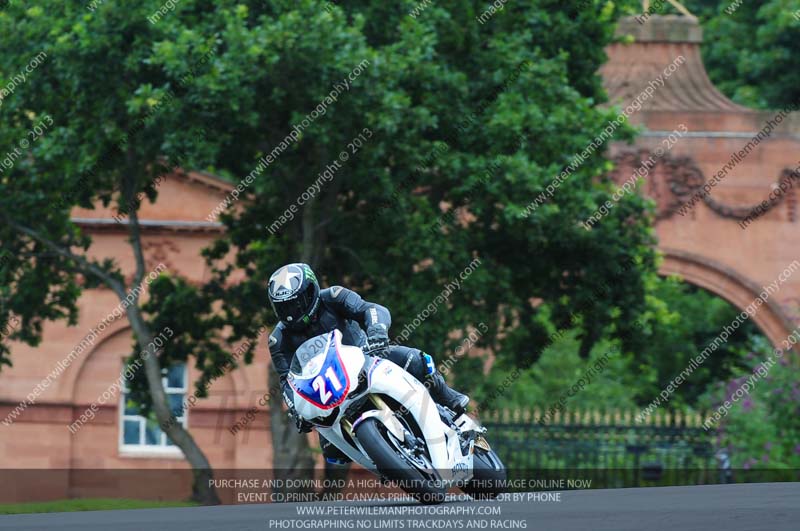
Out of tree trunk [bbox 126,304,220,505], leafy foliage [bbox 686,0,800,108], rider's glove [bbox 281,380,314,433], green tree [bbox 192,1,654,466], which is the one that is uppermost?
leafy foliage [bbox 686,0,800,108]

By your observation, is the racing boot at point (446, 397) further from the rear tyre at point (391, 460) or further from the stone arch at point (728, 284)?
the stone arch at point (728, 284)

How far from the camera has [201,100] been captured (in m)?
16.9

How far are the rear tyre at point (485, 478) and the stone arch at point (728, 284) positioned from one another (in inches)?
725

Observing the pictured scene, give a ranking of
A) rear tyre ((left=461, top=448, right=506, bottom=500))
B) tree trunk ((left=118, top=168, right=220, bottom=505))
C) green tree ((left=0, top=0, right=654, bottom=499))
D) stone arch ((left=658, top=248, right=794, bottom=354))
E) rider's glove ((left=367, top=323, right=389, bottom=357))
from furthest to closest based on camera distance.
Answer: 1. stone arch ((left=658, top=248, right=794, bottom=354))
2. tree trunk ((left=118, top=168, right=220, bottom=505))
3. green tree ((left=0, top=0, right=654, bottom=499))
4. rear tyre ((left=461, top=448, right=506, bottom=500))
5. rider's glove ((left=367, top=323, right=389, bottom=357))

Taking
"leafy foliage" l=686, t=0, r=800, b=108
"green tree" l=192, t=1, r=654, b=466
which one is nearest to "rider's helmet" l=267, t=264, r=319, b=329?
"green tree" l=192, t=1, r=654, b=466

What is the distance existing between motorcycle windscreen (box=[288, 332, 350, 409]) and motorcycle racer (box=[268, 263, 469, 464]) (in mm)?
329

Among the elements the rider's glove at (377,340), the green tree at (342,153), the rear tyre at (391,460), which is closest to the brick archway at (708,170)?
the green tree at (342,153)

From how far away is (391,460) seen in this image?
31.4ft

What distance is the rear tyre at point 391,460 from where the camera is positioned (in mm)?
9578

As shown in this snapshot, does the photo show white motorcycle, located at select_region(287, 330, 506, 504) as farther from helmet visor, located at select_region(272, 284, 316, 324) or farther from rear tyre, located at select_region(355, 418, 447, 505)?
helmet visor, located at select_region(272, 284, 316, 324)

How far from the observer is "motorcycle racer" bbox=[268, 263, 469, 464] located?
1014 centimetres

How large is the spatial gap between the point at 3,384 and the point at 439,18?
15.3m

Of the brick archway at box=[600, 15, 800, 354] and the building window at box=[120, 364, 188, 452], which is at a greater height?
the brick archway at box=[600, 15, 800, 354]

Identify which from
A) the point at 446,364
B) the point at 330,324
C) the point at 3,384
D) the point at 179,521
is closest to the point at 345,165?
the point at 446,364
